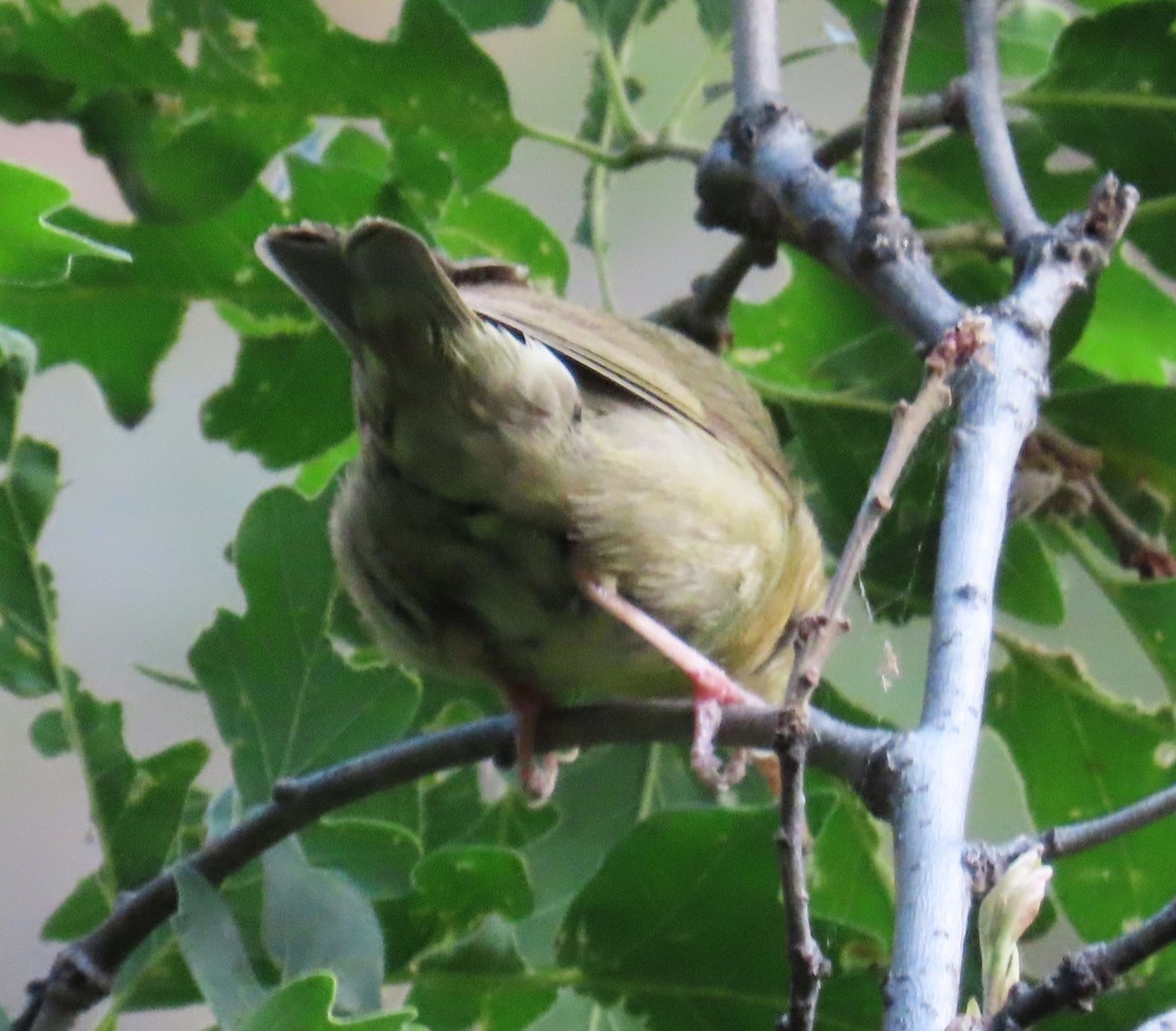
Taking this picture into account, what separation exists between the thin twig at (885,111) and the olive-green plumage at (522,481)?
0.27 metres

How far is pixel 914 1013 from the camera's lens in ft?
2.86

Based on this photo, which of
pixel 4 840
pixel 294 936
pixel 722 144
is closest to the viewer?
pixel 294 936

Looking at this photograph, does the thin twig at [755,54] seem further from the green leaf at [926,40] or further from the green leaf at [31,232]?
the green leaf at [31,232]

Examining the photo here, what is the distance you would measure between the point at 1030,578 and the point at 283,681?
2.56ft

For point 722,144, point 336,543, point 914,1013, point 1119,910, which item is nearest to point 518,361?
point 336,543

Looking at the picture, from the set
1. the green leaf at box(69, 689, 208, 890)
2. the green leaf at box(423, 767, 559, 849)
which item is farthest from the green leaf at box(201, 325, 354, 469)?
the green leaf at box(69, 689, 208, 890)

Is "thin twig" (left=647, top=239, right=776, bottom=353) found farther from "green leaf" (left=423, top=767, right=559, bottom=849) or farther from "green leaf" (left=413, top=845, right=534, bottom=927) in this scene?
"green leaf" (left=413, top=845, right=534, bottom=927)

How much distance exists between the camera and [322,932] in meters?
1.30

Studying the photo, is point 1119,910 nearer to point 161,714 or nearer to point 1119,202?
point 1119,202

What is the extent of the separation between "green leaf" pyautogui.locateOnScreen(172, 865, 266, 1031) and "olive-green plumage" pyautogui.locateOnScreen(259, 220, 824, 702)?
0.37m

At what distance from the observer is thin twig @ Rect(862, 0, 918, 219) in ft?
4.21

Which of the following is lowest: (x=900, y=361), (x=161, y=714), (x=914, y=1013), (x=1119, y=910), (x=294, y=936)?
(x=914, y=1013)

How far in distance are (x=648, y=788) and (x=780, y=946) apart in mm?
399

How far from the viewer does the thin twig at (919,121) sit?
1608 millimetres
